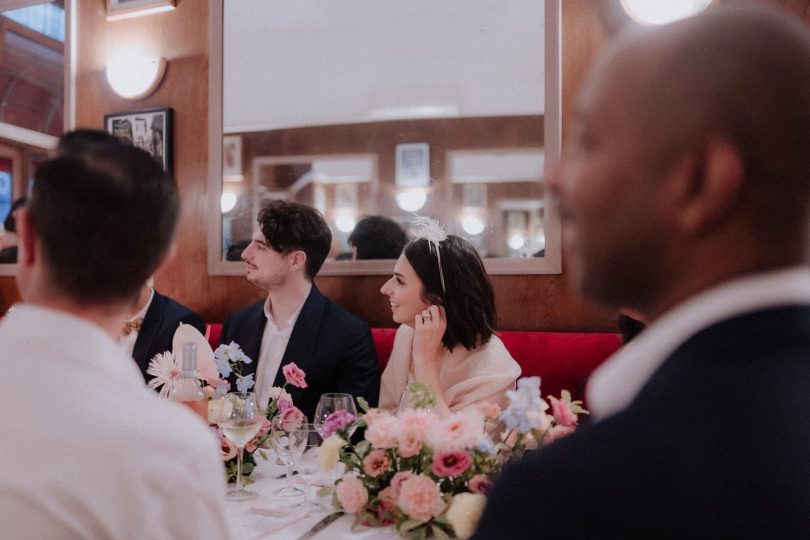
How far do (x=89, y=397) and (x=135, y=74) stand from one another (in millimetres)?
3240

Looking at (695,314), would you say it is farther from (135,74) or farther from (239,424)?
(135,74)

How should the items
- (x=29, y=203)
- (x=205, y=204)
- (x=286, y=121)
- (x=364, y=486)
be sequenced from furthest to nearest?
(x=205, y=204) < (x=286, y=121) < (x=364, y=486) < (x=29, y=203)

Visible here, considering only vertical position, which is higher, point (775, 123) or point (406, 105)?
point (406, 105)

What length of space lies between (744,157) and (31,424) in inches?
27.5

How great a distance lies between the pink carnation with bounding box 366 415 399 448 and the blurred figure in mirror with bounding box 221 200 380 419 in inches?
51.9

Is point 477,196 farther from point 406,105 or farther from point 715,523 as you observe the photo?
point 715,523

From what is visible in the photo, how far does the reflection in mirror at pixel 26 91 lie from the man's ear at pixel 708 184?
159 inches

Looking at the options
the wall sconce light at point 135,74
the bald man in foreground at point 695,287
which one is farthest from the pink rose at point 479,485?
the wall sconce light at point 135,74

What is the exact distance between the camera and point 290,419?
1470 mm

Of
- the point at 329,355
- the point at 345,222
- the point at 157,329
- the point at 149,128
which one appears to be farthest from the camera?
the point at 149,128

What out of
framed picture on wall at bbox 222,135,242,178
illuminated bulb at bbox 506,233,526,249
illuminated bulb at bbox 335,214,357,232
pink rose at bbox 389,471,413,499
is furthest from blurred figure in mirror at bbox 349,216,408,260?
pink rose at bbox 389,471,413,499

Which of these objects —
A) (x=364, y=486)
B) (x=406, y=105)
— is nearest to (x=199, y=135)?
(x=406, y=105)

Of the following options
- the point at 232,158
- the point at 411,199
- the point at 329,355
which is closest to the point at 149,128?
the point at 232,158

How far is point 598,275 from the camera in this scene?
0.52 meters
